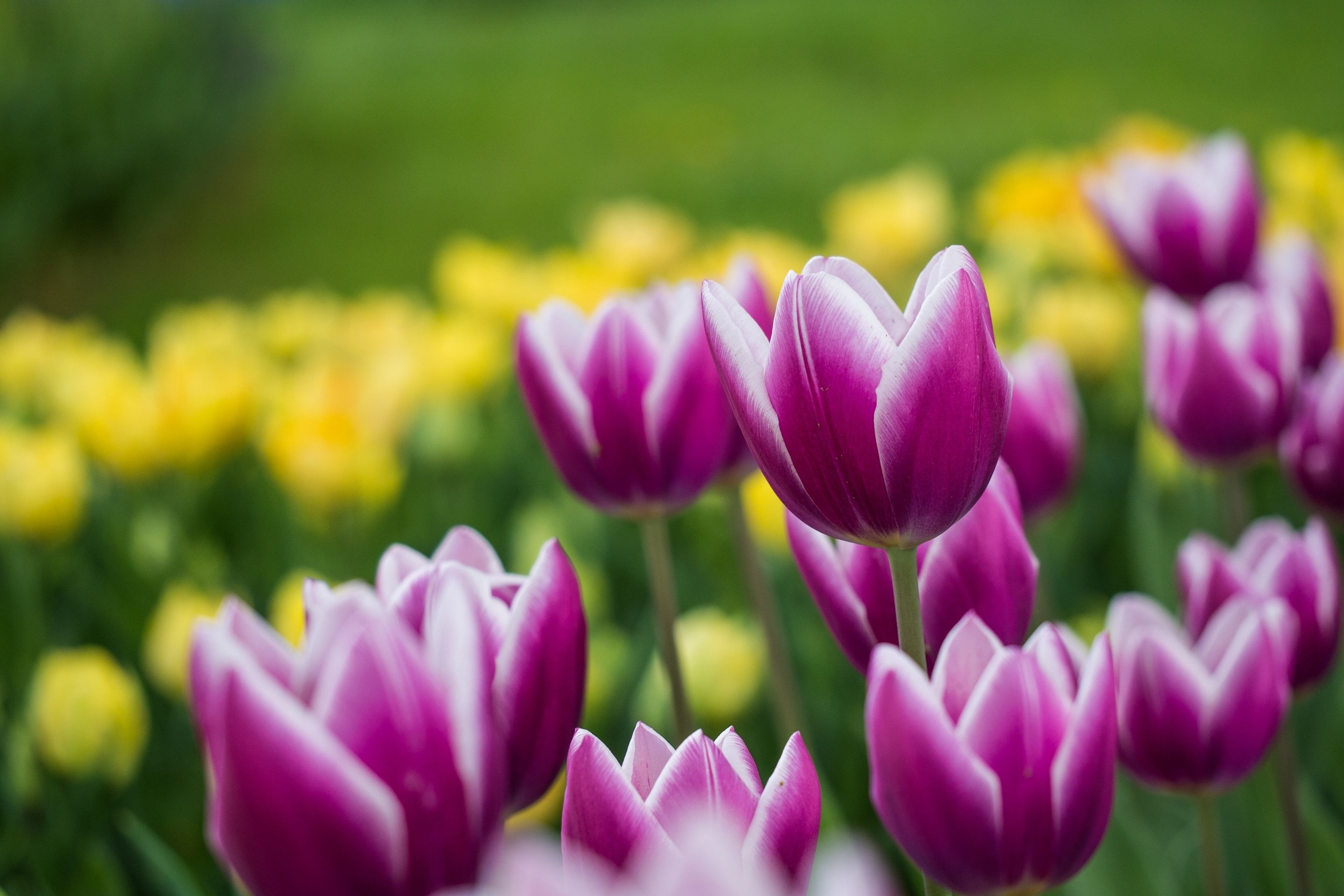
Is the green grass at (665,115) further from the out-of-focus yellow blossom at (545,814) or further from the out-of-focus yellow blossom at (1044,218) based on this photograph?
the out-of-focus yellow blossom at (545,814)

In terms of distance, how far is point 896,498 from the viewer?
0.47 metres

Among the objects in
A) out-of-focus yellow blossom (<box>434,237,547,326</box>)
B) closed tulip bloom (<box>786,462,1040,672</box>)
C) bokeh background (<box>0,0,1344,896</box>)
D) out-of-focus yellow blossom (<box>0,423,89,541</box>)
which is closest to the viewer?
closed tulip bloom (<box>786,462,1040,672</box>)

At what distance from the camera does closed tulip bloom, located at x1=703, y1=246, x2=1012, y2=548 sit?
0.47 meters

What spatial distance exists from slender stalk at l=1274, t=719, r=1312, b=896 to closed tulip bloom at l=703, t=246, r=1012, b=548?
1.44 ft

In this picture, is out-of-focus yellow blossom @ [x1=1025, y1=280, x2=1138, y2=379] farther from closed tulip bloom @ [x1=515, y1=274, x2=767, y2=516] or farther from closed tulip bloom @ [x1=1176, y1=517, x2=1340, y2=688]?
closed tulip bloom @ [x1=515, y1=274, x2=767, y2=516]

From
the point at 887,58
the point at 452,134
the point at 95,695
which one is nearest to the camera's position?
the point at 95,695

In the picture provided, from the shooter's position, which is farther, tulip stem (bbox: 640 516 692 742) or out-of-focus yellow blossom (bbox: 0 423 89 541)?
out-of-focus yellow blossom (bbox: 0 423 89 541)

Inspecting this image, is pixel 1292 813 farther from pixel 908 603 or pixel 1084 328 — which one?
pixel 1084 328

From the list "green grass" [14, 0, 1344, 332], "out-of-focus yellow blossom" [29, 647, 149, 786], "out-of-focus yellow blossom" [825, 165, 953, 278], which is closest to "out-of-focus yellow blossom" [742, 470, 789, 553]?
"out-of-focus yellow blossom" [29, 647, 149, 786]

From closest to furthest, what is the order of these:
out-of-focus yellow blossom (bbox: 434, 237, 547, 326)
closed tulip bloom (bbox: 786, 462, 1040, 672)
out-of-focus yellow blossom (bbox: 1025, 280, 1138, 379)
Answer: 1. closed tulip bloom (bbox: 786, 462, 1040, 672)
2. out-of-focus yellow blossom (bbox: 1025, 280, 1138, 379)
3. out-of-focus yellow blossom (bbox: 434, 237, 547, 326)

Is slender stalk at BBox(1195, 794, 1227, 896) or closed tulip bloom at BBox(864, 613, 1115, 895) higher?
closed tulip bloom at BBox(864, 613, 1115, 895)

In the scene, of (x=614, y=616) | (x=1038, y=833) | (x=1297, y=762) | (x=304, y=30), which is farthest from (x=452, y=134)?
(x=1038, y=833)

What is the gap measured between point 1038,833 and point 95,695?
2.76ft

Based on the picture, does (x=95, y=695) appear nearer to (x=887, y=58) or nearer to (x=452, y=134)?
(x=452, y=134)
